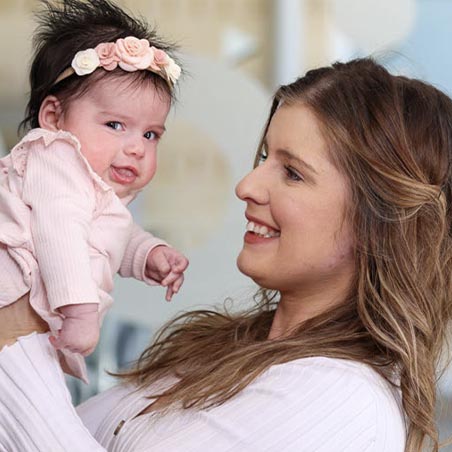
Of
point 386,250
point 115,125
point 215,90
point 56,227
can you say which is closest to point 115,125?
point 115,125

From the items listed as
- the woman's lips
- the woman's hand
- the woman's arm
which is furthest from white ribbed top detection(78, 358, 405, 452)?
the woman's lips

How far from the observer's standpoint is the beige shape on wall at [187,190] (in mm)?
3605

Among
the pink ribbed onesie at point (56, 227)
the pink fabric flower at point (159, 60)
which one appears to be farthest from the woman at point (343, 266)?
the pink fabric flower at point (159, 60)

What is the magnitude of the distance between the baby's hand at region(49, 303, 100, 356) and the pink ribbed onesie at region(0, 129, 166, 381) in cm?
2

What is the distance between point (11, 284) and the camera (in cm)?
165

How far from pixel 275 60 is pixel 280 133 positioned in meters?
1.93

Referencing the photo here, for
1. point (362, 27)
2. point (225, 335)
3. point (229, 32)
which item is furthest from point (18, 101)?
point (225, 335)

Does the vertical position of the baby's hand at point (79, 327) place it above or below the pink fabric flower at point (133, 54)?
below

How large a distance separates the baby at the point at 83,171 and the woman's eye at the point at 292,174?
235mm

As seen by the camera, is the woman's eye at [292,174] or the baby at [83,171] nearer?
the baby at [83,171]

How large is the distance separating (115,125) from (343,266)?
462mm

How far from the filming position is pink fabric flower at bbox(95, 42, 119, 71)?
1.78 metres

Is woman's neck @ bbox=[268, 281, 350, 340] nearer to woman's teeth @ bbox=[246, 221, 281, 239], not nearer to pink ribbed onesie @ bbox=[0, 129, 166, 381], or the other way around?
woman's teeth @ bbox=[246, 221, 281, 239]

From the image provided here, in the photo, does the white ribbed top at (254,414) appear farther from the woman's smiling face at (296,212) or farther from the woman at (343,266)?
the woman's smiling face at (296,212)
